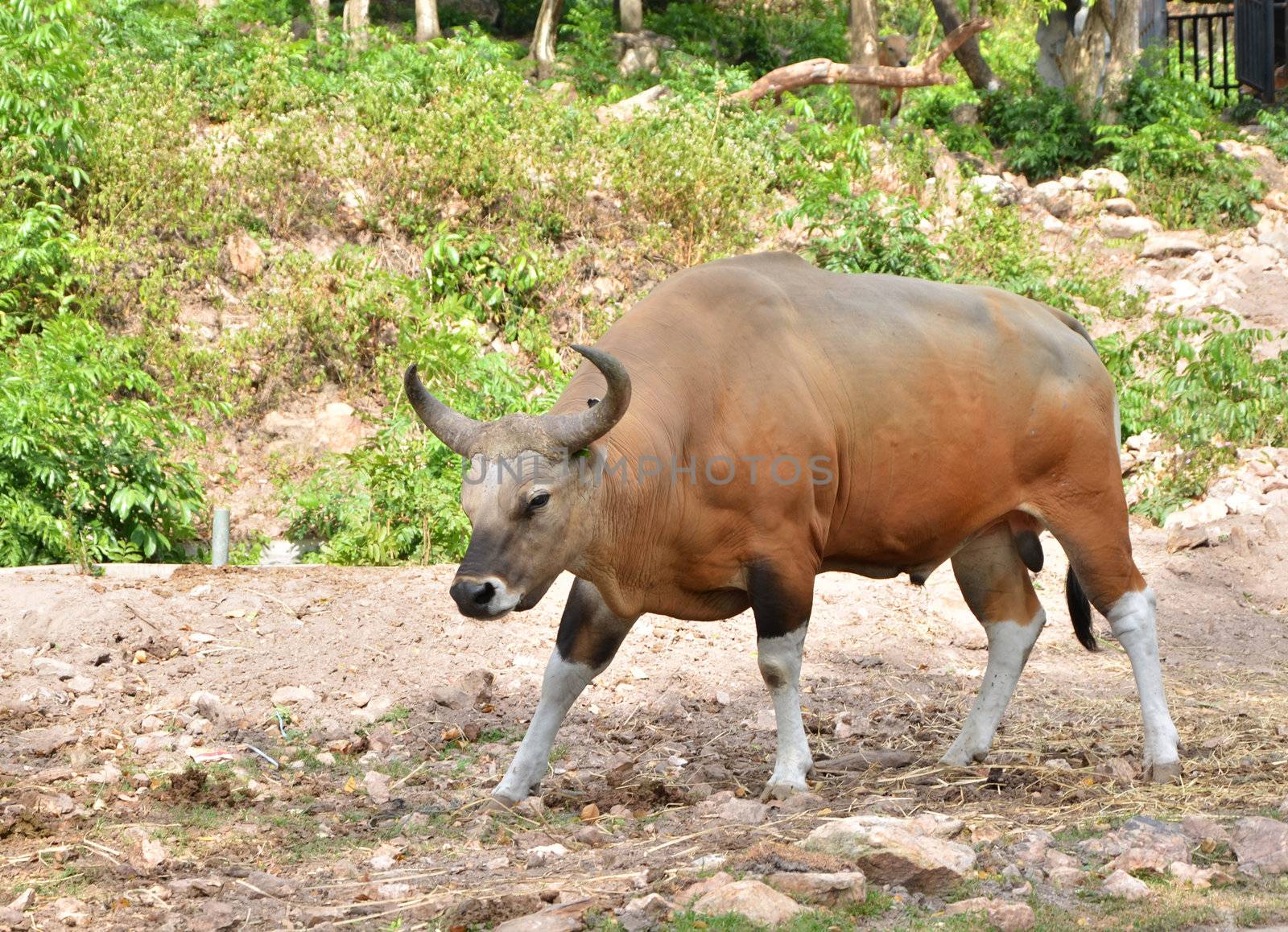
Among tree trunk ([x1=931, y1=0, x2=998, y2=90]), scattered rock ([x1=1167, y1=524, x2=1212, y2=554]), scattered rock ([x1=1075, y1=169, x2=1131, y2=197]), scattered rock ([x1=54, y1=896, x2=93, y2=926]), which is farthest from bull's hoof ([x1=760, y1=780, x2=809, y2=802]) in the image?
tree trunk ([x1=931, y1=0, x2=998, y2=90])

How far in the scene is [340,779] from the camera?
5.95m

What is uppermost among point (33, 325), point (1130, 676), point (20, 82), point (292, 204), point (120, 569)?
point (20, 82)

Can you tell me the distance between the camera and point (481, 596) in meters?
4.58

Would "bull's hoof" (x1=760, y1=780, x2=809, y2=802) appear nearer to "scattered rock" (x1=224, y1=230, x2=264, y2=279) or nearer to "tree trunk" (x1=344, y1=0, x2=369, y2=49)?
"scattered rock" (x1=224, y1=230, x2=264, y2=279)

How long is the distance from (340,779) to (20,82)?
8675 millimetres

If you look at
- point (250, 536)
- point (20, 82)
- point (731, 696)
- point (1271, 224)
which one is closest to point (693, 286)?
point (731, 696)

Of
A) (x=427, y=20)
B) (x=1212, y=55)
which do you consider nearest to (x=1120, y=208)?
(x=1212, y=55)

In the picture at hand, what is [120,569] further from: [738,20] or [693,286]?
[738,20]

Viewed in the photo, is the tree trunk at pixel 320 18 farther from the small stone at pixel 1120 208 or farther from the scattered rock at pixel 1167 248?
the scattered rock at pixel 1167 248

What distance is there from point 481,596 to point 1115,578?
3010mm

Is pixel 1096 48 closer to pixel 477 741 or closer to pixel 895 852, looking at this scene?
pixel 477 741

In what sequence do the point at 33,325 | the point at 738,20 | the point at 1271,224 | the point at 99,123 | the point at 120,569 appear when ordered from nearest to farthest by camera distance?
1. the point at 120,569
2. the point at 33,325
3. the point at 99,123
4. the point at 1271,224
5. the point at 738,20

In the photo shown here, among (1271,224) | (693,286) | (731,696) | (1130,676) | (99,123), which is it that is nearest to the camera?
(693,286)

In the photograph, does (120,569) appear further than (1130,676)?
Yes
